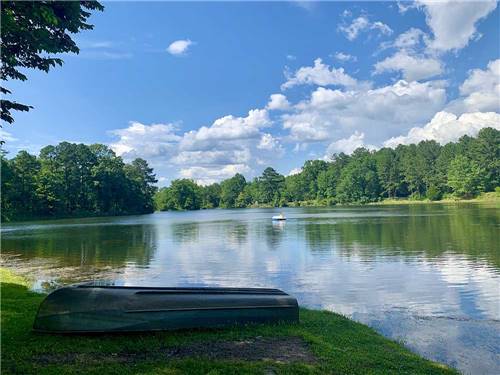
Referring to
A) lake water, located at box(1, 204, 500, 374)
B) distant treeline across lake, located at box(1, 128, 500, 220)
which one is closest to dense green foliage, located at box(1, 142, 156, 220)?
distant treeline across lake, located at box(1, 128, 500, 220)

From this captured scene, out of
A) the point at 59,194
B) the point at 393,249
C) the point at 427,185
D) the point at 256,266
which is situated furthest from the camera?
the point at 427,185

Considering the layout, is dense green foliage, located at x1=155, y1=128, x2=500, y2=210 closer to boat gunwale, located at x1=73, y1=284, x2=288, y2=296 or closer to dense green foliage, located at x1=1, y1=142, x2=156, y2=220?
dense green foliage, located at x1=1, y1=142, x2=156, y2=220

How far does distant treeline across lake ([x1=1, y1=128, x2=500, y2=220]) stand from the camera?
9094 centimetres

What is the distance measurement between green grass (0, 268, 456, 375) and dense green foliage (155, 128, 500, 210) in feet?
402

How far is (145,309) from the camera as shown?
8586 mm

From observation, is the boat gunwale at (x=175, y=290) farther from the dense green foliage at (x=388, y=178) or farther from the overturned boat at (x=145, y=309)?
the dense green foliage at (x=388, y=178)

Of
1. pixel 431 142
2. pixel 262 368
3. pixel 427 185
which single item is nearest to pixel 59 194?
pixel 262 368

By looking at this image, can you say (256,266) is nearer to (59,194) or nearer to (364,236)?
(364,236)

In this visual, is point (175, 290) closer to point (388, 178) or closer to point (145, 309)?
point (145, 309)

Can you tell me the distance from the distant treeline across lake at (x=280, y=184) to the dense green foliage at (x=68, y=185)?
0.17m

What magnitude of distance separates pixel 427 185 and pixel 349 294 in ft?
440

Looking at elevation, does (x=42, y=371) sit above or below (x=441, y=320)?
above

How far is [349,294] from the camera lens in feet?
49.8

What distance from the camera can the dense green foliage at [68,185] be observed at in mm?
85875
